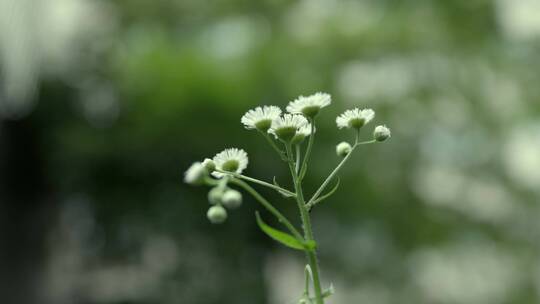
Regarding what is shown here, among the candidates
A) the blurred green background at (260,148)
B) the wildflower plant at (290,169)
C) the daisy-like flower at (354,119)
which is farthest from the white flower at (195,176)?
the blurred green background at (260,148)

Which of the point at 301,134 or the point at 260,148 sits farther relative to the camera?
the point at 260,148

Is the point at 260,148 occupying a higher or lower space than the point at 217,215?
higher

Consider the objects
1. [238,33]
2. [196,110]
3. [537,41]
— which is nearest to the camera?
[196,110]

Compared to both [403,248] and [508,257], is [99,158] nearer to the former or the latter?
[403,248]

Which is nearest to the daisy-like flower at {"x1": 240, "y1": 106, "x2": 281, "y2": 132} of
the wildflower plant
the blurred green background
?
the wildflower plant

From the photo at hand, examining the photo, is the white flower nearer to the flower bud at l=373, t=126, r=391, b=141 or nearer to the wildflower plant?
the wildflower plant

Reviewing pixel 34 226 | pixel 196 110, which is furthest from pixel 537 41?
pixel 34 226

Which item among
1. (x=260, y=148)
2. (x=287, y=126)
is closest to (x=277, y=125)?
(x=287, y=126)

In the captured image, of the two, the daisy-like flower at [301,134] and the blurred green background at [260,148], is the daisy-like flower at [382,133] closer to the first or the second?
the daisy-like flower at [301,134]

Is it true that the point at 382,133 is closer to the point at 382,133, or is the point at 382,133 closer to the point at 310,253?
the point at 382,133
